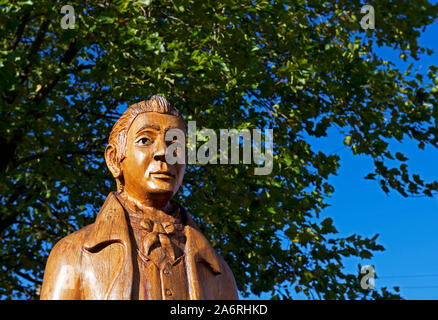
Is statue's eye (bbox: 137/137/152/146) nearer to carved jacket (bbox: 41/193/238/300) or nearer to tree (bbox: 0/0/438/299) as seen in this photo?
carved jacket (bbox: 41/193/238/300)

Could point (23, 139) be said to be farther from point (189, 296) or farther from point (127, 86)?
point (189, 296)

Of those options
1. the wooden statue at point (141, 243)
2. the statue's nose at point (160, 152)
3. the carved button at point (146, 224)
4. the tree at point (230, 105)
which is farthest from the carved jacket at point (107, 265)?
the tree at point (230, 105)

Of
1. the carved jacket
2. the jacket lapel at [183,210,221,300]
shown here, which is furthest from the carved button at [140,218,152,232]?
the jacket lapel at [183,210,221,300]

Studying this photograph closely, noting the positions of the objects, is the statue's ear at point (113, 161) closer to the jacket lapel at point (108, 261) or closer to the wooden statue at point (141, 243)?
the wooden statue at point (141, 243)

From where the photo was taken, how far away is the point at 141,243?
122 inches

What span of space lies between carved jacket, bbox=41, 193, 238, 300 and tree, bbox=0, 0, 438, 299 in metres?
3.89

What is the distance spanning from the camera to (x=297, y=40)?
873 cm

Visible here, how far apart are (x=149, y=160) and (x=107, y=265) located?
0.69 m

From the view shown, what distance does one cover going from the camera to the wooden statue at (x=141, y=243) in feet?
9.68

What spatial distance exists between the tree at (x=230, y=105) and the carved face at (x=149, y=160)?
375 centimetres

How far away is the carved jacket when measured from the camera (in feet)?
9.59

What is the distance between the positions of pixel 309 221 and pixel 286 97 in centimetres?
192

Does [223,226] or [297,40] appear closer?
[223,226]
